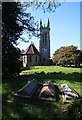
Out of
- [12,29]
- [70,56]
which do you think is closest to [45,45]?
[70,56]

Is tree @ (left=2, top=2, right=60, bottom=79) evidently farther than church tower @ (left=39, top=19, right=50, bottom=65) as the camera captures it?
No

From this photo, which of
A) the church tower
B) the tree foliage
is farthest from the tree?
the church tower

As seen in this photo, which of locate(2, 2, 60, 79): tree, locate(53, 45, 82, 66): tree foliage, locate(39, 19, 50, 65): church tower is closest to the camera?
locate(2, 2, 60, 79): tree

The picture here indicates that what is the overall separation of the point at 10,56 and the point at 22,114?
266 inches

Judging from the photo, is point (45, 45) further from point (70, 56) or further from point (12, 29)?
point (12, 29)

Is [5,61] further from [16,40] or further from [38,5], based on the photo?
[38,5]

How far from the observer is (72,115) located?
238 cm

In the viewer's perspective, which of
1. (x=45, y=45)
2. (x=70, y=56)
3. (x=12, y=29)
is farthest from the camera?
(x=45, y=45)

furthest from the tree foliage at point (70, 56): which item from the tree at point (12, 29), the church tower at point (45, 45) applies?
the tree at point (12, 29)

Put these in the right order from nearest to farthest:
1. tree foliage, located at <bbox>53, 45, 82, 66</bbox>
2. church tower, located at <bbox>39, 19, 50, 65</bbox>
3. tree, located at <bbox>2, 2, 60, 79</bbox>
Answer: tree, located at <bbox>2, 2, 60, 79</bbox> → tree foliage, located at <bbox>53, 45, 82, 66</bbox> → church tower, located at <bbox>39, 19, 50, 65</bbox>

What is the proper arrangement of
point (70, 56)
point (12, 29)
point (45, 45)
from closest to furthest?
point (12, 29) < point (70, 56) < point (45, 45)

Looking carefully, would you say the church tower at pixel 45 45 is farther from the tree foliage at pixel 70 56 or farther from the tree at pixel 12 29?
the tree at pixel 12 29

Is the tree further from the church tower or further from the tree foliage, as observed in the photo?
the church tower

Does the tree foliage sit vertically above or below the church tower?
→ below
